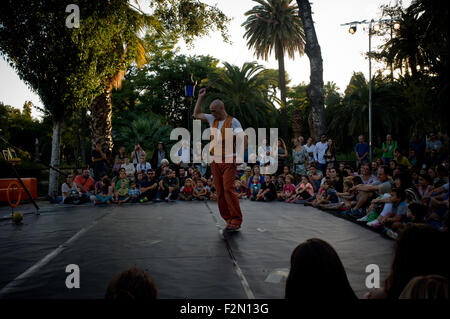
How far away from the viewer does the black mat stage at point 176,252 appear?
315cm

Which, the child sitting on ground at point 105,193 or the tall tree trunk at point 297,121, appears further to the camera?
the tall tree trunk at point 297,121

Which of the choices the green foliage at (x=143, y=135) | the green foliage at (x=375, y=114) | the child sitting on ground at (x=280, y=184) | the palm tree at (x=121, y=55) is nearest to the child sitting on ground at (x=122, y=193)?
the palm tree at (x=121, y=55)

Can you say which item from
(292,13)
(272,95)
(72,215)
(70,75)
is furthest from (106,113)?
(292,13)

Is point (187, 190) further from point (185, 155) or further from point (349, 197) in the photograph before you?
point (349, 197)

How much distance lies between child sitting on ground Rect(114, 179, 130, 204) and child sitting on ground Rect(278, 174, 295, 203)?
4.55 meters

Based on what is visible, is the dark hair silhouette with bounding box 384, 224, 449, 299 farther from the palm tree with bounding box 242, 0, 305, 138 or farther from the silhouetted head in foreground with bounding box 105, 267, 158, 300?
the palm tree with bounding box 242, 0, 305, 138

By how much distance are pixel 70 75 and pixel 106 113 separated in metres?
4.36

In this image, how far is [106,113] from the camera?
16.0 metres

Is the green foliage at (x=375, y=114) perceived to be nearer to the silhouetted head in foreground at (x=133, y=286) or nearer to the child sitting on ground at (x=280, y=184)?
the child sitting on ground at (x=280, y=184)

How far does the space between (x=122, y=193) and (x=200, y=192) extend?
7.64 feet

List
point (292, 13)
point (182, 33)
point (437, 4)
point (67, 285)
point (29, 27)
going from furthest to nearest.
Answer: point (292, 13)
point (182, 33)
point (29, 27)
point (67, 285)
point (437, 4)

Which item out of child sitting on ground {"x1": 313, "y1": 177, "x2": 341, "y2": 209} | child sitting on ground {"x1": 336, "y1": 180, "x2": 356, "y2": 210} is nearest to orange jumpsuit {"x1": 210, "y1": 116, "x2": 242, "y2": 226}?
child sitting on ground {"x1": 336, "y1": 180, "x2": 356, "y2": 210}

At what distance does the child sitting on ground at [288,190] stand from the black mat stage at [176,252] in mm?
3176

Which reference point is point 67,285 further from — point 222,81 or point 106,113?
point 222,81
